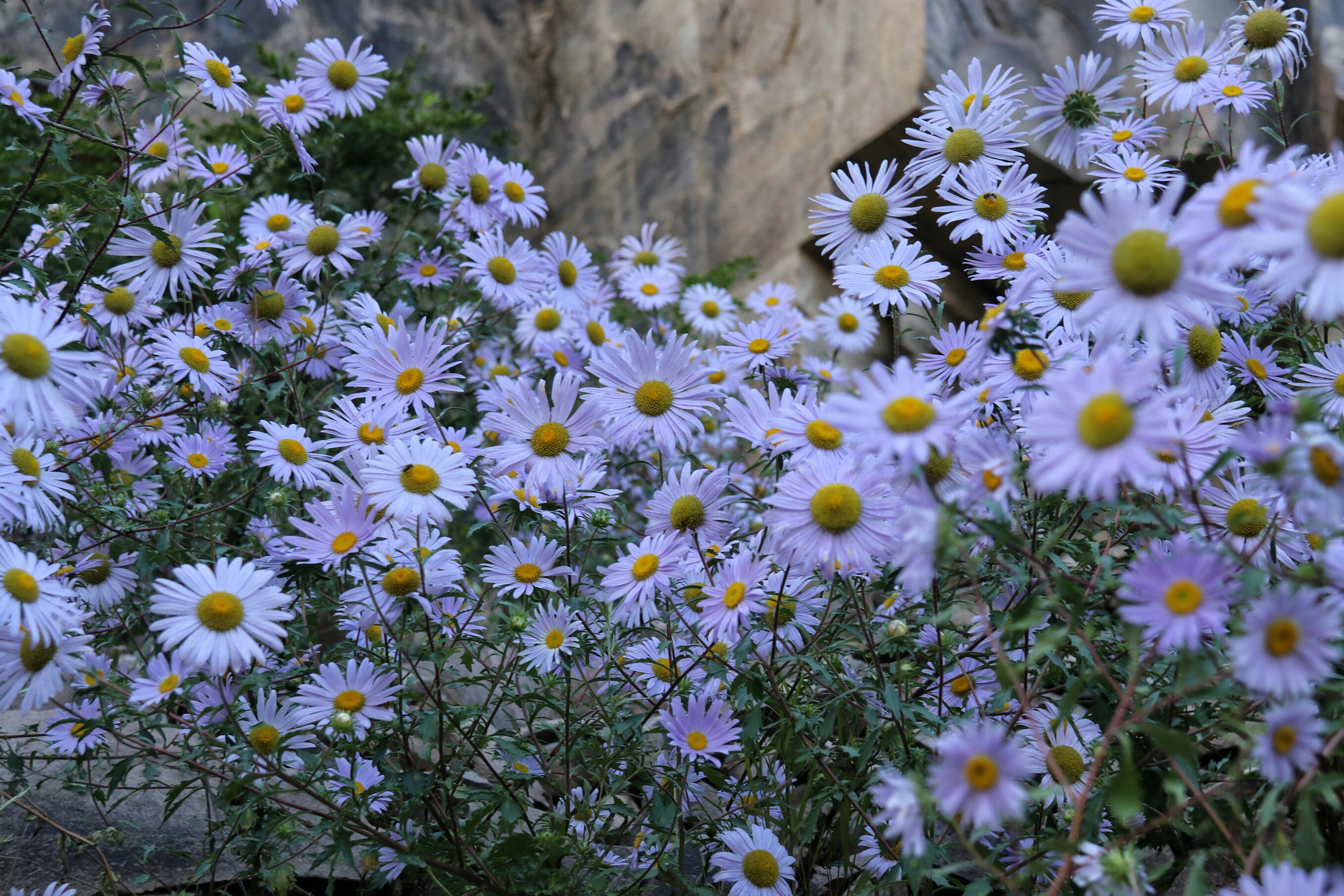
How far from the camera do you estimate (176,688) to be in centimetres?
179

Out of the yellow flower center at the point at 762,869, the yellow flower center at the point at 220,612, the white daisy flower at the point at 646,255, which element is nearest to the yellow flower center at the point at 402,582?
the yellow flower center at the point at 220,612

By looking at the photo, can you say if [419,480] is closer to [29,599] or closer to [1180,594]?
[29,599]

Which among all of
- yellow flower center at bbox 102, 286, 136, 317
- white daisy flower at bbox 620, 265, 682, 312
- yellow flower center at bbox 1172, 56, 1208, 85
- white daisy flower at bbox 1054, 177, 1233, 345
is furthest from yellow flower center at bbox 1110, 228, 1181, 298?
white daisy flower at bbox 620, 265, 682, 312

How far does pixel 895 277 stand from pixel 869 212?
20 centimetres

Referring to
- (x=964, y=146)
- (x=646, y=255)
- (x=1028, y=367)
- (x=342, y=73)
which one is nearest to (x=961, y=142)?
(x=964, y=146)

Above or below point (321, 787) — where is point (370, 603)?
above

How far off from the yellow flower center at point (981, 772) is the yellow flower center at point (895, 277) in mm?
1180

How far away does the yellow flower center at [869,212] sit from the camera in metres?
2.15

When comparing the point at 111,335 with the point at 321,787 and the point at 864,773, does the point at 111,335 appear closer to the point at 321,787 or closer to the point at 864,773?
the point at 321,787

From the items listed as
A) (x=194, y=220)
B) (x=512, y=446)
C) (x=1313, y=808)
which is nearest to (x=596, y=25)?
(x=194, y=220)

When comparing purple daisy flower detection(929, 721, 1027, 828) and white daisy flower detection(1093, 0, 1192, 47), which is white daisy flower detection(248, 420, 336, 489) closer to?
purple daisy flower detection(929, 721, 1027, 828)

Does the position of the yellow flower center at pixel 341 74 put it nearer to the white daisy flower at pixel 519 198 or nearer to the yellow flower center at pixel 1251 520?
the white daisy flower at pixel 519 198

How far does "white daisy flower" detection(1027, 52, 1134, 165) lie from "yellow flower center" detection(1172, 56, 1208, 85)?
5.0 inches

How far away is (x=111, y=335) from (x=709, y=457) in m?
2.09
